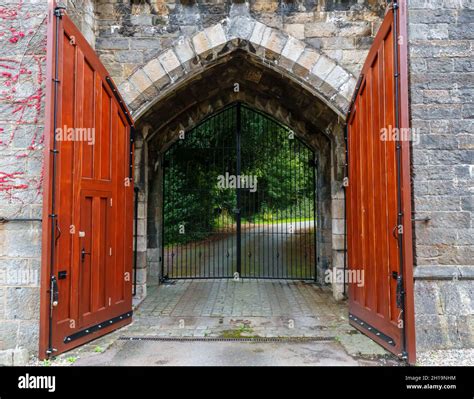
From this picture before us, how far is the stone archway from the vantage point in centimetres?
435

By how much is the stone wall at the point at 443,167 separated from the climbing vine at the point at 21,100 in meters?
3.53

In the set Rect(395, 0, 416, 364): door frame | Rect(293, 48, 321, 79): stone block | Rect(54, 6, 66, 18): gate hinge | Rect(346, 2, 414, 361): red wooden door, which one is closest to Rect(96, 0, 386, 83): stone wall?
Rect(293, 48, 321, 79): stone block

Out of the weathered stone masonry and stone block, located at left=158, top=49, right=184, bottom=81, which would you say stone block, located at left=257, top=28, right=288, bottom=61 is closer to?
the weathered stone masonry

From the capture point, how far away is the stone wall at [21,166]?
3.37m

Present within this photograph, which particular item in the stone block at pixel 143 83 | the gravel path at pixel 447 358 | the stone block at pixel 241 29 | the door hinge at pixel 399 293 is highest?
the stone block at pixel 241 29

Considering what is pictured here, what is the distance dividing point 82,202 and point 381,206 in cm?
269

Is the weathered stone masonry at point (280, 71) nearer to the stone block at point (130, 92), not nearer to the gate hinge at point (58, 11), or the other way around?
the stone block at point (130, 92)

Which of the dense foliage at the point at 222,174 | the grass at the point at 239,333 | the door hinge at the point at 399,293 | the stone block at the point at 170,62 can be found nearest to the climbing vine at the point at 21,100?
the stone block at the point at 170,62

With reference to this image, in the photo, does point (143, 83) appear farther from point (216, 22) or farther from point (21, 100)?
point (21, 100)

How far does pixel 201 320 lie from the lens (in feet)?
14.5

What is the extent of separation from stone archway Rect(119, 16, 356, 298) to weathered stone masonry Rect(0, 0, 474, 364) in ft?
0.06

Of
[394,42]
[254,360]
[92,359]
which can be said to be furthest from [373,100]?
[92,359]

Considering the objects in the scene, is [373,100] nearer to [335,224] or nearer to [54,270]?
[335,224]

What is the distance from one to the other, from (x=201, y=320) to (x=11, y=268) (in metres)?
2.07
